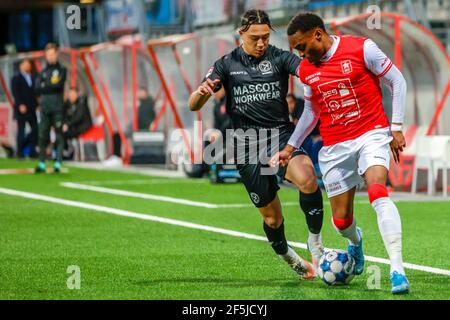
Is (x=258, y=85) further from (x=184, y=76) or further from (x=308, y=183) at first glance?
(x=184, y=76)

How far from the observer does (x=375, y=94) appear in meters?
9.87

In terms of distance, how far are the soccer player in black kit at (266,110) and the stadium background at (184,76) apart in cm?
85

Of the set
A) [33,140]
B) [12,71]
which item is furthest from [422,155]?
[12,71]

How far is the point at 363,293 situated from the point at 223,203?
29.8 ft

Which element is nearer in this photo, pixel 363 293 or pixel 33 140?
pixel 363 293

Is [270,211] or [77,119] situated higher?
[270,211]

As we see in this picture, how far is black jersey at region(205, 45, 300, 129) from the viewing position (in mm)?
10641

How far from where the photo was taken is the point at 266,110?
10672 millimetres

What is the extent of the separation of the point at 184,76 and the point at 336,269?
16299 millimetres

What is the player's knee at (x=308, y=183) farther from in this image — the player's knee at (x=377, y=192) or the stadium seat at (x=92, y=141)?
the stadium seat at (x=92, y=141)

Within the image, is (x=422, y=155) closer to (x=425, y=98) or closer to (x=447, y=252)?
(x=425, y=98)

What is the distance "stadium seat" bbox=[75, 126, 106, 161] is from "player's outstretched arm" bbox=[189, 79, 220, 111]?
20872mm
